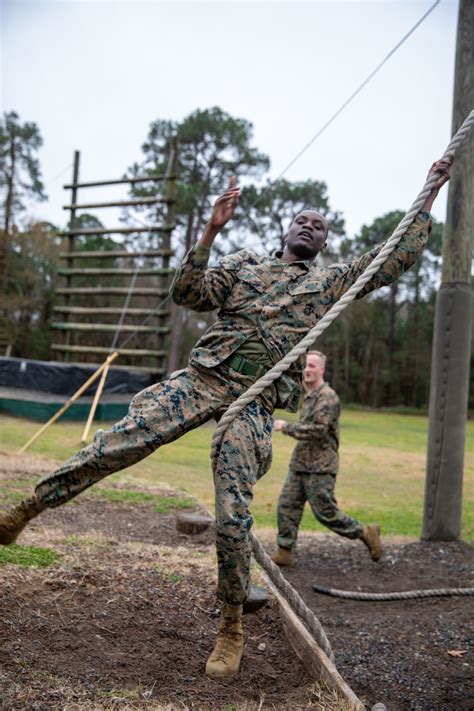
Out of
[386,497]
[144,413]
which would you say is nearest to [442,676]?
[144,413]

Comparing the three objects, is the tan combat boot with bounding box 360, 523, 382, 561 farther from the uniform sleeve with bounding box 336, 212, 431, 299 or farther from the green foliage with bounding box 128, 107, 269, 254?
the green foliage with bounding box 128, 107, 269, 254

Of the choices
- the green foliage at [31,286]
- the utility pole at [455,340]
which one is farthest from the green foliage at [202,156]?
the utility pole at [455,340]

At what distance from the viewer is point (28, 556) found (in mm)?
4496

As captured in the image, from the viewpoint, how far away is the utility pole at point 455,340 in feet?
22.4

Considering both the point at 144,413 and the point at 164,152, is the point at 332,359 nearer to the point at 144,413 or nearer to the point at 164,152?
the point at 164,152

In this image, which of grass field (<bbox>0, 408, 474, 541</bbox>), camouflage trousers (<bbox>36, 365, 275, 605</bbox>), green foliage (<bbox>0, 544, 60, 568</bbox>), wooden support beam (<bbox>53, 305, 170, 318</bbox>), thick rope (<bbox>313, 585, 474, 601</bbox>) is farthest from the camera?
wooden support beam (<bbox>53, 305, 170, 318</bbox>)

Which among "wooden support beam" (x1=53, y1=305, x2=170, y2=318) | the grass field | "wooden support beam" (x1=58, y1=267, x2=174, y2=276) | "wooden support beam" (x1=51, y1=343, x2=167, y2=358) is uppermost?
"wooden support beam" (x1=58, y1=267, x2=174, y2=276)

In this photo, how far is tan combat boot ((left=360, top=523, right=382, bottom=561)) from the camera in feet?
20.0

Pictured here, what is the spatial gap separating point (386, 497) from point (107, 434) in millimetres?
7569

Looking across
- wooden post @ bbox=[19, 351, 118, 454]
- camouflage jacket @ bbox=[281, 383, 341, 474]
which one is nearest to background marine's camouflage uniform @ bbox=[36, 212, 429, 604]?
camouflage jacket @ bbox=[281, 383, 341, 474]

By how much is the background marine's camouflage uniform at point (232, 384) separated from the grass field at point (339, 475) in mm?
4389

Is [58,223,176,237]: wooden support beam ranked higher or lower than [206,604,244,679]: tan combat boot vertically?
higher

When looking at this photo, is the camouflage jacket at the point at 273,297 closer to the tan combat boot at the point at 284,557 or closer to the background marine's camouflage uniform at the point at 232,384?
the background marine's camouflage uniform at the point at 232,384

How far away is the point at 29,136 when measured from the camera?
31359 mm
